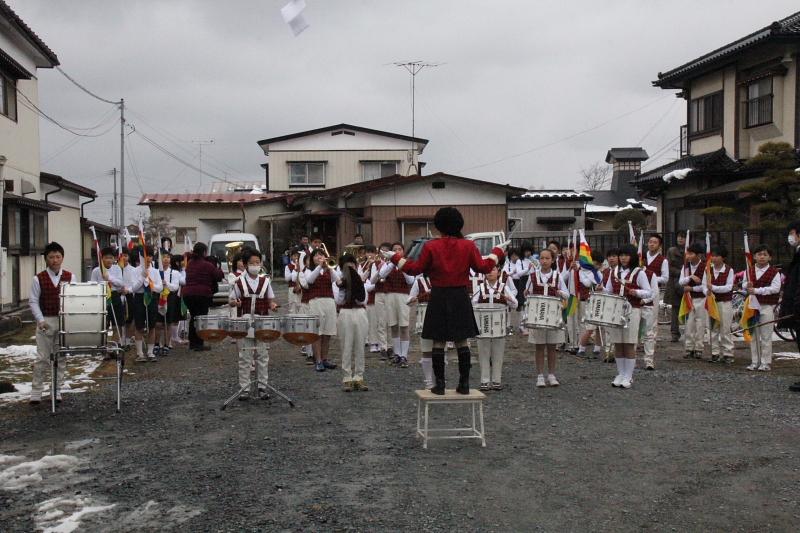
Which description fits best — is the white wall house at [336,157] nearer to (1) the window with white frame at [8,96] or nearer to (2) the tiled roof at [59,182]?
(2) the tiled roof at [59,182]

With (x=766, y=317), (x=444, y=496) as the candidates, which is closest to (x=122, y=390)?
(x=444, y=496)

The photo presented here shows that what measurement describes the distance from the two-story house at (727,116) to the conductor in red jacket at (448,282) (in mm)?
16441

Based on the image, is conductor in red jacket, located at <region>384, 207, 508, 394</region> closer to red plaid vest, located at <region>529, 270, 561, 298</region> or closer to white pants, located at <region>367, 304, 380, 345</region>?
red plaid vest, located at <region>529, 270, 561, 298</region>

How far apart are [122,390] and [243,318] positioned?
8.49ft

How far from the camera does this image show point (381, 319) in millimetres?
14391

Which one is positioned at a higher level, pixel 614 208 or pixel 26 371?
pixel 614 208

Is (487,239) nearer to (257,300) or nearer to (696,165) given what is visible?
(696,165)

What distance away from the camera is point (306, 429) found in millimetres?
8359

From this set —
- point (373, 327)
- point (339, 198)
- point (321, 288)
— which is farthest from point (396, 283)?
point (339, 198)

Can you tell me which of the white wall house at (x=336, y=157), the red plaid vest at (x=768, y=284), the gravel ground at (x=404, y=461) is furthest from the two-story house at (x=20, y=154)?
the white wall house at (x=336, y=157)

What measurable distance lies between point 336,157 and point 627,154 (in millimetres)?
25115

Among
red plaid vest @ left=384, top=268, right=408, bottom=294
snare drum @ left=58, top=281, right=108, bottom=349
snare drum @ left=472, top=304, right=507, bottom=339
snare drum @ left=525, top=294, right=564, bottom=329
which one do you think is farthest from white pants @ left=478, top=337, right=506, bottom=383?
snare drum @ left=58, top=281, right=108, bottom=349

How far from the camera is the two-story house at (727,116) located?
22.7 m

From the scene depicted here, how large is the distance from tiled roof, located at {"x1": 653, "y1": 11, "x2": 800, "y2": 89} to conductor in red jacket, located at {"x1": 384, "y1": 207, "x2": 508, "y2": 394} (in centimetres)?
1768
